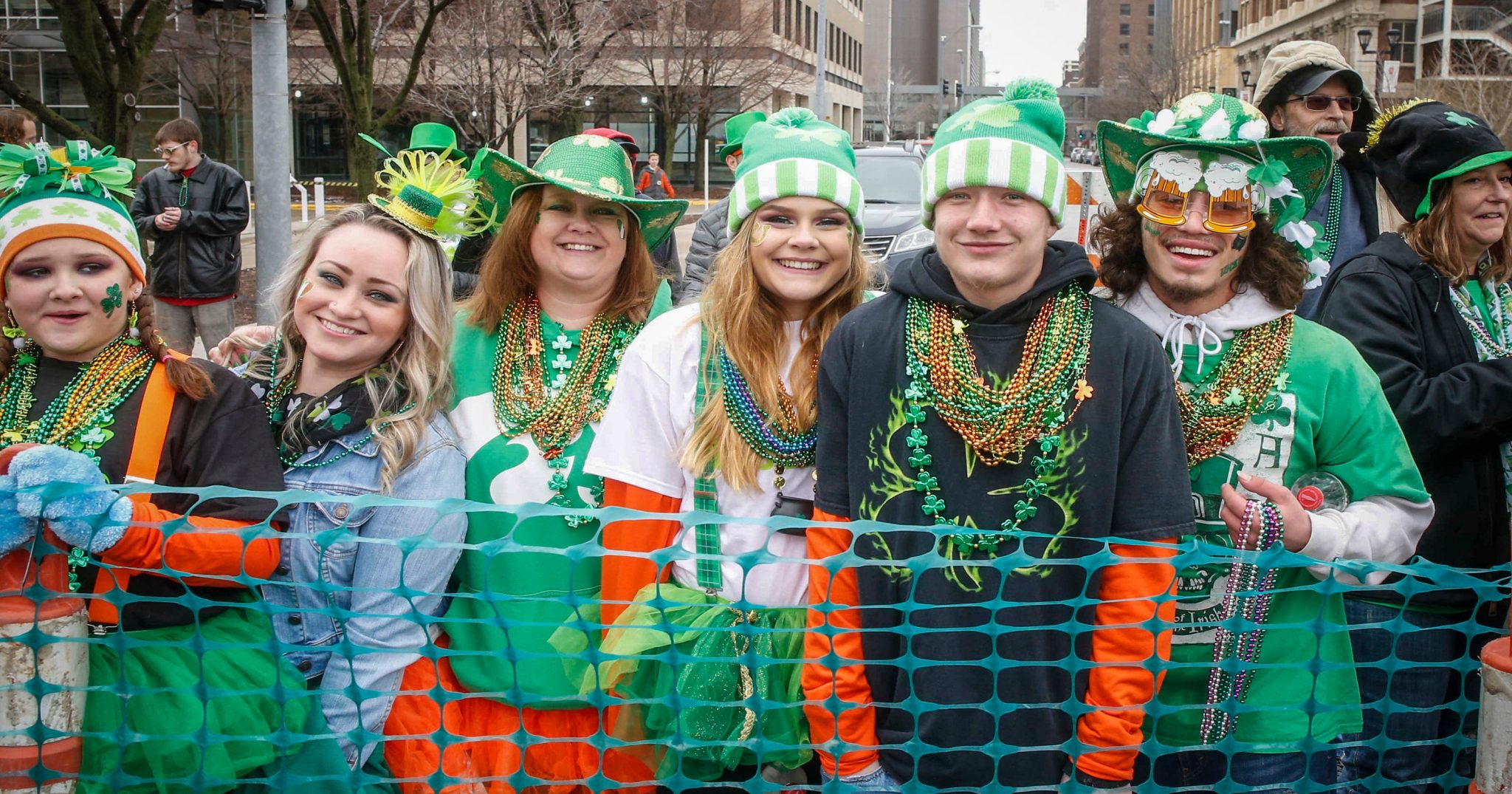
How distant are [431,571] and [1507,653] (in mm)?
1991

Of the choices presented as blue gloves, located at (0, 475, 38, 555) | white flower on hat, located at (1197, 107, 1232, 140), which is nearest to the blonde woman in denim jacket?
blue gloves, located at (0, 475, 38, 555)

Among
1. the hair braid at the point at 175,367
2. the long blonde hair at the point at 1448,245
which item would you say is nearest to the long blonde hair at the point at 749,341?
the hair braid at the point at 175,367

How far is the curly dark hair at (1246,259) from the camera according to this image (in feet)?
8.31

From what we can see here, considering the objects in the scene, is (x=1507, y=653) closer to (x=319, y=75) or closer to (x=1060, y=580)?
(x=1060, y=580)

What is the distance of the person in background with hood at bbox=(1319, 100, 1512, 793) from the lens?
278cm

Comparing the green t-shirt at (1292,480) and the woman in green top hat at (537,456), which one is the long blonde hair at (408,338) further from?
the green t-shirt at (1292,480)

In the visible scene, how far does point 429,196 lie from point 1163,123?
5.69 feet

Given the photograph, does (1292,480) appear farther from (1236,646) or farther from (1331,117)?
(1331,117)

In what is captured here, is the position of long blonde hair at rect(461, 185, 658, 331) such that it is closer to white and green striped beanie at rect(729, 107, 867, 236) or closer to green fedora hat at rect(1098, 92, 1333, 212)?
white and green striped beanie at rect(729, 107, 867, 236)

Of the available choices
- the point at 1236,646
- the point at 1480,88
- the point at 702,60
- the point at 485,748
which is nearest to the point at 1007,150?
the point at 1236,646

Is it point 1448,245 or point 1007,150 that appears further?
point 1448,245

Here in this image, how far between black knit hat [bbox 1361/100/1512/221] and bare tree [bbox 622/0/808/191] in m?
29.2

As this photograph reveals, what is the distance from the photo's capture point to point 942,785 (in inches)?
86.7

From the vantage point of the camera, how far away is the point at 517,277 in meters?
3.02
